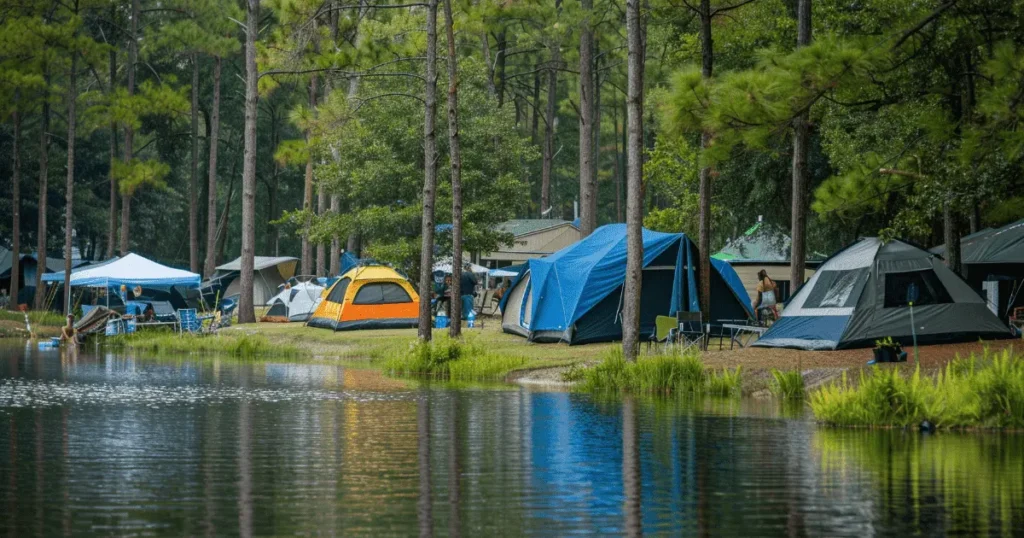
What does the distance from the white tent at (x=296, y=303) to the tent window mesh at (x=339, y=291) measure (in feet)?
20.8

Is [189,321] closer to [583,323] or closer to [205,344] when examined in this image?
[205,344]

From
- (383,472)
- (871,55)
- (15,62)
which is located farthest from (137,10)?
(383,472)

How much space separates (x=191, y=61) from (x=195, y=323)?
26.8 m

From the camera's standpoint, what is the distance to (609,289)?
93.2ft

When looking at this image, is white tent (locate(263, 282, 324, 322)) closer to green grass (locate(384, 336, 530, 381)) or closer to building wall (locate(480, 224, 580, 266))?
building wall (locate(480, 224, 580, 266))

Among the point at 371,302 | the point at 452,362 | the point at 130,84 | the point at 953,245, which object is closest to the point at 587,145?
the point at 371,302

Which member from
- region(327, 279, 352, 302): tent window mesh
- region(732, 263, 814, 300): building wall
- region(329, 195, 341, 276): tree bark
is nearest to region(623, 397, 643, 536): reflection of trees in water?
region(327, 279, 352, 302): tent window mesh

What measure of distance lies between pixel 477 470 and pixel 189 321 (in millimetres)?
27425

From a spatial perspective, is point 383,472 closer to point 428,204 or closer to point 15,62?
point 428,204

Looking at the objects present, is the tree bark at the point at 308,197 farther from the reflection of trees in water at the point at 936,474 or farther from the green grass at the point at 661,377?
the reflection of trees in water at the point at 936,474

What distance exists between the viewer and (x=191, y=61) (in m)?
61.0

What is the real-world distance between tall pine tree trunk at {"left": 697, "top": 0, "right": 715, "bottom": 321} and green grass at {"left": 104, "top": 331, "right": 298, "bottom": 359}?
33.3 ft

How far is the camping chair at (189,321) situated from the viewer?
37219 mm

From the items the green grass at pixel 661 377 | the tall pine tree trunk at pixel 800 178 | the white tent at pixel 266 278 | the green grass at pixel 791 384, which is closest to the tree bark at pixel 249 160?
the tall pine tree trunk at pixel 800 178
